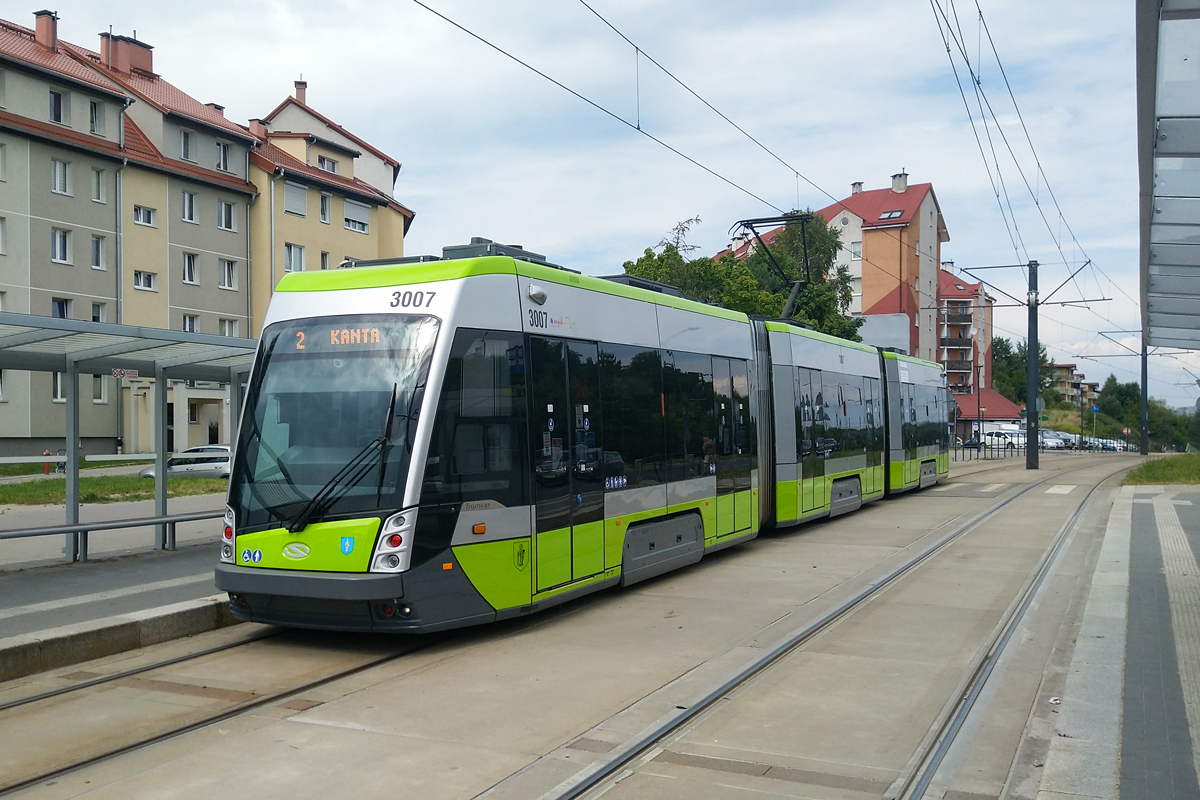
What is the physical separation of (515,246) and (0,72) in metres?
32.1

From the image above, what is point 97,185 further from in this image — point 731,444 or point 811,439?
point 731,444

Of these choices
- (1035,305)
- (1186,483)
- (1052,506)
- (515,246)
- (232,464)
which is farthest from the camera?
(1035,305)

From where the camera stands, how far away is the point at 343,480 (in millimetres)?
7934

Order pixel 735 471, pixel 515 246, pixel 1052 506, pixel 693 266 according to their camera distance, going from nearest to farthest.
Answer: pixel 515 246
pixel 735 471
pixel 1052 506
pixel 693 266

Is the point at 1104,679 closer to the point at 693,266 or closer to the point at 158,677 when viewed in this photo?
the point at 158,677

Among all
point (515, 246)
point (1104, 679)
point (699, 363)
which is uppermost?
point (515, 246)

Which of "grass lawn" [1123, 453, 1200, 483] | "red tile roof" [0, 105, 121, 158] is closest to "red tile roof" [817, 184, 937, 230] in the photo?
"grass lawn" [1123, 453, 1200, 483]

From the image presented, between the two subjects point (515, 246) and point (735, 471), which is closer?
point (515, 246)

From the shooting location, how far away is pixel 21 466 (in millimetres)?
32406

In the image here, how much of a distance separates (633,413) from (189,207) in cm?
3554

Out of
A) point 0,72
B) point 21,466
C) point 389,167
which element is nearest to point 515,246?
point 21,466

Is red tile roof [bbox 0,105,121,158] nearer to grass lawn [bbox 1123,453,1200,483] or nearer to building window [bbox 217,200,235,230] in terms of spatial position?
building window [bbox 217,200,235,230]

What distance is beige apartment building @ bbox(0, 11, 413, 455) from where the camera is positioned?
3544 cm

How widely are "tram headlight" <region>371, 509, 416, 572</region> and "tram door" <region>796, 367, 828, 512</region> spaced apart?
32.0ft
